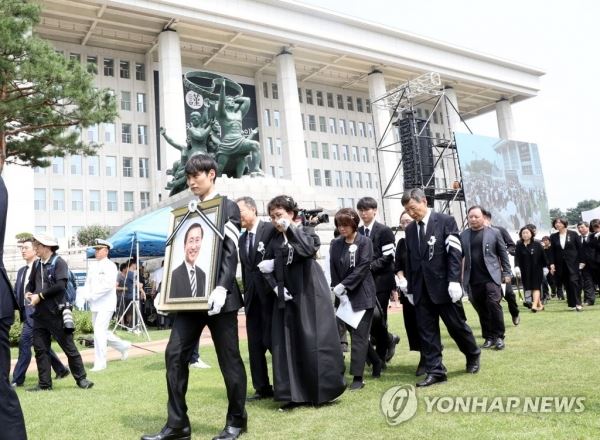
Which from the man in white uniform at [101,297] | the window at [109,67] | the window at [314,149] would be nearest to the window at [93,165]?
the window at [109,67]

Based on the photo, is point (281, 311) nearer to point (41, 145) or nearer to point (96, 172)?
point (41, 145)

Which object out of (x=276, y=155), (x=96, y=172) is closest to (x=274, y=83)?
(x=276, y=155)

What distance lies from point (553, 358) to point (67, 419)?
5.17 meters

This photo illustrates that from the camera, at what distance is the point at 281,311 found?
5.06m

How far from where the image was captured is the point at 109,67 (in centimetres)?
4966

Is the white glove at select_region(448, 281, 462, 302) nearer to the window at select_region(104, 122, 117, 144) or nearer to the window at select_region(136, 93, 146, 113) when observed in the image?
the window at select_region(104, 122, 117, 144)

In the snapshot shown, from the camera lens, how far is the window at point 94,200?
48.7 metres

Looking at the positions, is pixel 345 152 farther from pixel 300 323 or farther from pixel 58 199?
pixel 300 323

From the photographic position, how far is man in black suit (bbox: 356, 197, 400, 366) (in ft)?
21.1

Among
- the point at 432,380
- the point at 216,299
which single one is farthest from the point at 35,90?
the point at 432,380

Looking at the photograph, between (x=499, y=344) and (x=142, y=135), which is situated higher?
(x=142, y=135)

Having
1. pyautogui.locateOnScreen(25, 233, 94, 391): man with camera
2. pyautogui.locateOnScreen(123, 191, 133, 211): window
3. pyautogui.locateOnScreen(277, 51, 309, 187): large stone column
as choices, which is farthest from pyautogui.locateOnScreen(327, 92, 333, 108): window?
pyautogui.locateOnScreen(25, 233, 94, 391): man with camera

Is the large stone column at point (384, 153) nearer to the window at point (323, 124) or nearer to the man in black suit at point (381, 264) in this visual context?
the window at point (323, 124)

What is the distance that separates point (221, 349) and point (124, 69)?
5142 centimetres
